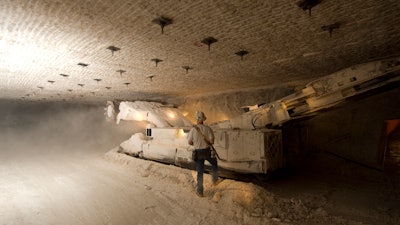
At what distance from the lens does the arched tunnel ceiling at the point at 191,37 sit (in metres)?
2.72

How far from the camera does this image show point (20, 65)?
507 cm

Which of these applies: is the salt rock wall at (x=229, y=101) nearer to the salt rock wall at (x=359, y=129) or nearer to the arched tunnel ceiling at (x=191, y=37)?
the arched tunnel ceiling at (x=191, y=37)

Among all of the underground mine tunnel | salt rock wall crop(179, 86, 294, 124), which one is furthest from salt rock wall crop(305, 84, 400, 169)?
salt rock wall crop(179, 86, 294, 124)

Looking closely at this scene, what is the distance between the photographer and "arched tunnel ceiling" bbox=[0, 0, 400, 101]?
107 inches

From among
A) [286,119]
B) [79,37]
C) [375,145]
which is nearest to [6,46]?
[79,37]

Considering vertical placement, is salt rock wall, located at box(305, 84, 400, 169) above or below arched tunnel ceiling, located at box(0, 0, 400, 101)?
below

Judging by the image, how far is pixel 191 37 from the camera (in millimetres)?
3666

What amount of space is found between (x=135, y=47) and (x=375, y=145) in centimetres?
659

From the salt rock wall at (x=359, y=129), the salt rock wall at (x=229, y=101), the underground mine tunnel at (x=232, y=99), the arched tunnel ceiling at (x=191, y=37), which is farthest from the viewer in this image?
the salt rock wall at (x=229, y=101)

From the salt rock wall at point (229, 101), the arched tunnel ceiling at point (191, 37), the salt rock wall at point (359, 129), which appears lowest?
the salt rock wall at point (359, 129)

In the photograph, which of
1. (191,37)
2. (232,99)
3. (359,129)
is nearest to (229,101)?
(232,99)

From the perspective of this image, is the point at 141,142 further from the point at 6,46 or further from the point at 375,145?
the point at 375,145

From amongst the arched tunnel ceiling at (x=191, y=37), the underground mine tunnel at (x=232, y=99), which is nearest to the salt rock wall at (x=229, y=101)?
the underground mine tunnel at (x=232, y=99)

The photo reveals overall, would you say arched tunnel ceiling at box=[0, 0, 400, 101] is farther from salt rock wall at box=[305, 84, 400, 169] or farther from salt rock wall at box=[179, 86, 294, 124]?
salt rock wall at box=[305, 84, 400, 169]
